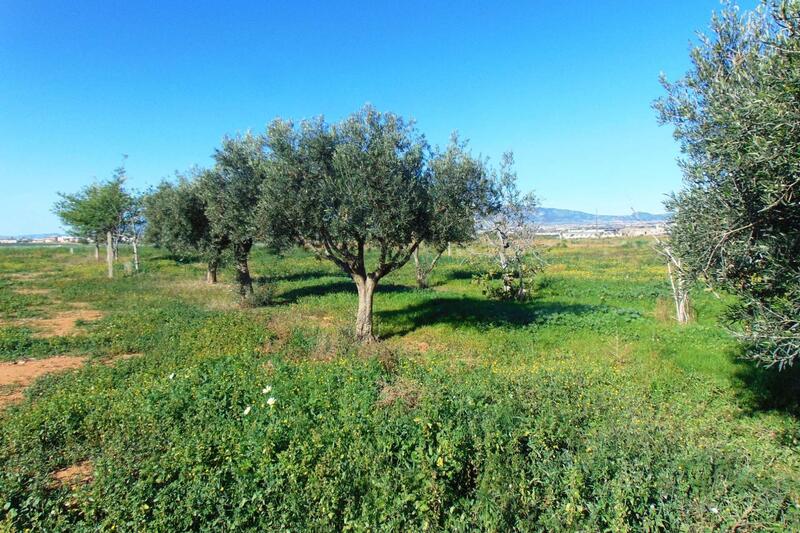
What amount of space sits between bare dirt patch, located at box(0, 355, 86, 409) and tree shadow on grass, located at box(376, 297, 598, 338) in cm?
882

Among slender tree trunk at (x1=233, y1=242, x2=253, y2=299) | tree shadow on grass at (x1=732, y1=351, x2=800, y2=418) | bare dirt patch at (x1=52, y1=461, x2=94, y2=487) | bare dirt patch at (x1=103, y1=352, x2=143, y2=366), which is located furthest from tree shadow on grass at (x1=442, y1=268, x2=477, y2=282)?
bare dirt patch at (x1=52, y1=461, x2=94, y2=487)

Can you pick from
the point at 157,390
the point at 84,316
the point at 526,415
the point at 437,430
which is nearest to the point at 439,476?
the point at 437,430

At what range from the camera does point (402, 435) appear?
213 inches

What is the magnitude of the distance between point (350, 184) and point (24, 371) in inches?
363

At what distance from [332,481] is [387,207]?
785 centimetres

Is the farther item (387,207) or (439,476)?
(387,207)

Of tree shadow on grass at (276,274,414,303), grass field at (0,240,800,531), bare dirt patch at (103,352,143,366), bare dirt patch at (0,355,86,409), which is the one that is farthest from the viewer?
tree shadow on grass at (276,274,414,303)

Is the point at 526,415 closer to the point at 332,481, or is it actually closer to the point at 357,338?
the point at 332,481

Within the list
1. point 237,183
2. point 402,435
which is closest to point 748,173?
point 402,435

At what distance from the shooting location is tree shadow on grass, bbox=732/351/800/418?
812cm

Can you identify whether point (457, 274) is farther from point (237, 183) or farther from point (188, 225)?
point (237, 183)

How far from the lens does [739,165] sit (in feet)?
15.6

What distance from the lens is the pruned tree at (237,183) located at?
1380cm

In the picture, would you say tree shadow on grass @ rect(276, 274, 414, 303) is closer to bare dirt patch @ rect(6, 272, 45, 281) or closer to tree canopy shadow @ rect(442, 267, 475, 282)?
tree canopy shadow @ rect(442, 267, 475, 282)
